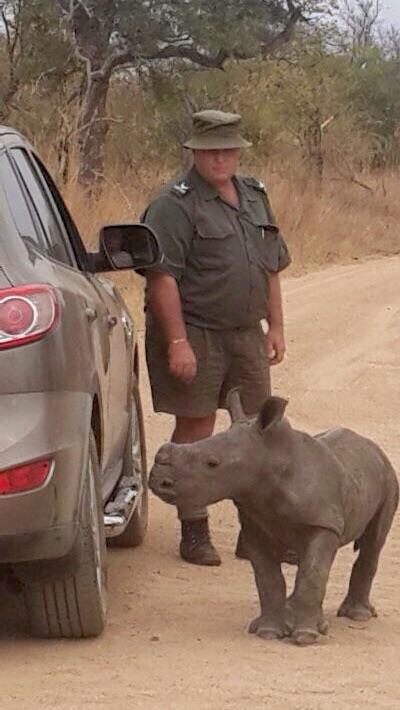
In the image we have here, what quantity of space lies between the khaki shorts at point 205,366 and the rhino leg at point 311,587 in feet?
5.30

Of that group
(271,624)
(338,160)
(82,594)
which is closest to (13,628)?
(82,594)

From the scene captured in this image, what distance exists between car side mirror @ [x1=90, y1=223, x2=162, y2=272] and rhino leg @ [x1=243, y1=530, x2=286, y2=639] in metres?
1.22

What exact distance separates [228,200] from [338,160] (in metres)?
24.8

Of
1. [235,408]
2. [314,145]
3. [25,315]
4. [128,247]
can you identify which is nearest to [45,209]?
[128,247]

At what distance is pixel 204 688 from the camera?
464 centimetres

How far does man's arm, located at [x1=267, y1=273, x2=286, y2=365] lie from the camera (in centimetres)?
694

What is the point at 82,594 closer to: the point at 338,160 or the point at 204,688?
the point at 204,688

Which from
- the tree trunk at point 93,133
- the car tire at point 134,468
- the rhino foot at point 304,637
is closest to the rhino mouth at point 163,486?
the rhino foot at point 304,637

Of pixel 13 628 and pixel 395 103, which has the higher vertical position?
pixel 13 628

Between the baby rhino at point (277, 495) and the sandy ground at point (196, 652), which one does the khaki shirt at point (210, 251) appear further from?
the baby rhino at point (277, 495)

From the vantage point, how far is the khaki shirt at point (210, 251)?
21.7 ft

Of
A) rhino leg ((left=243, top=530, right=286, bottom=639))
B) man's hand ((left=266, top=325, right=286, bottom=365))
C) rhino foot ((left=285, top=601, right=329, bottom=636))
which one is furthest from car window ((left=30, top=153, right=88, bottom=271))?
rhino foot ((left=285, top=601, right=329, bottom=636))

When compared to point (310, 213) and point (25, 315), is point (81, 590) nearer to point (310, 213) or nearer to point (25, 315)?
point (25, 315)

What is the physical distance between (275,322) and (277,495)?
6.28ft
